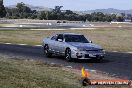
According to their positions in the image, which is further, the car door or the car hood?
the car door

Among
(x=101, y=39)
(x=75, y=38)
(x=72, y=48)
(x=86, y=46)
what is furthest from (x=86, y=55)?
(x=101, y=39)

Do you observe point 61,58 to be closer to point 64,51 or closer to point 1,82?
point 64,51

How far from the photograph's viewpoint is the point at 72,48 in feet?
67.0

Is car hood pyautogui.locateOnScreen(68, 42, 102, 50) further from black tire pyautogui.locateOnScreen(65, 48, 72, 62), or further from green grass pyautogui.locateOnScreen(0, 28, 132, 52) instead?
green grass pyautogui.locateOnScreen(0, 28, 132, 52)

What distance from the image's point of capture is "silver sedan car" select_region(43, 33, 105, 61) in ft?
66.1

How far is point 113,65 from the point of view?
1864 cm

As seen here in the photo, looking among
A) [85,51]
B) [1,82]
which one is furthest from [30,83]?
[85,51]

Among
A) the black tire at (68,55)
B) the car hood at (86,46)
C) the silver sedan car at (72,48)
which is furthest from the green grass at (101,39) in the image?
the black tire at (68,55)

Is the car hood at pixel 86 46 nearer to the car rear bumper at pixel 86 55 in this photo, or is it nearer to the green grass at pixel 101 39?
the car rear bumper at pixel 86 55

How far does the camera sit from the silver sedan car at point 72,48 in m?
20.1

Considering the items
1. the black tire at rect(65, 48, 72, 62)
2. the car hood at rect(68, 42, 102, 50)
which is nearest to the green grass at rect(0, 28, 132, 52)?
the car hood at rect(68, 42, 102, 50)

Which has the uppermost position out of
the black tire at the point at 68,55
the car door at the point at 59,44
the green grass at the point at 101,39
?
the car door at the point at 59,44

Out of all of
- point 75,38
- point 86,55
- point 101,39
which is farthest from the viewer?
point 101,39

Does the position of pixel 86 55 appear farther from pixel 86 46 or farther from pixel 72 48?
pixel 72 48
